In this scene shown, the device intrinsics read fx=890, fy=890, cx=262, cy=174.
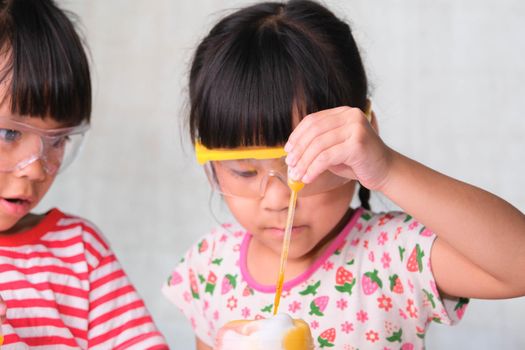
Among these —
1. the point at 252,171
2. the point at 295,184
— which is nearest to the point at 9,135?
the point at 252,171

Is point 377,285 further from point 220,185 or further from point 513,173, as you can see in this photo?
point 513,173

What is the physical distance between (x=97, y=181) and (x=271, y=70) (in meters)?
1.33

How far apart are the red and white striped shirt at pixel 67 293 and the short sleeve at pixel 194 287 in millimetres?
128

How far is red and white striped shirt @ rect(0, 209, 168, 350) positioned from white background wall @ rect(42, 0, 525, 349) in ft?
1.97

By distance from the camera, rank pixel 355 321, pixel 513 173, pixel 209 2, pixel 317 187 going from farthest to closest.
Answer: pixel 209 2 < pixel 513 173 < pixel 355 321 < pixel 317 187

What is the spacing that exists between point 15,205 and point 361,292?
0.59 metres

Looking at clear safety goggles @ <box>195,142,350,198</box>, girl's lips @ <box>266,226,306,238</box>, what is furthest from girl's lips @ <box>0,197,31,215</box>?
girl's lips @ <box>266,226,306,238</box>

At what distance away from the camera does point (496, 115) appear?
7.14 ft

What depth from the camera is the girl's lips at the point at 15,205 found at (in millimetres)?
1436

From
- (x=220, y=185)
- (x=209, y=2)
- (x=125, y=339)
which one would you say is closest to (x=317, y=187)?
(x=220, y=185)

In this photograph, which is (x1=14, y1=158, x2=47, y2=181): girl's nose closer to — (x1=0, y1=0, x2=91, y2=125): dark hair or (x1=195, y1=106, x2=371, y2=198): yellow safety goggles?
(x1=0, y1=0, x2=91, y2=125): dark hair

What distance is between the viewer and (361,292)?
58.9 inches

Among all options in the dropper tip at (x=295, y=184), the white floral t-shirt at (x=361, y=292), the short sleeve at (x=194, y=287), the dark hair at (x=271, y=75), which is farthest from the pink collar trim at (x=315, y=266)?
the dropper tip at (x=295, y=184)

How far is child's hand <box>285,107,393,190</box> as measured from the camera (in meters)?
1.14
